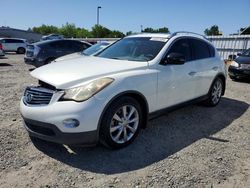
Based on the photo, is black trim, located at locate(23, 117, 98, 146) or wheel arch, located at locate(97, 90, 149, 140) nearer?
black trim, located at locate(23, 117, 98, 146)

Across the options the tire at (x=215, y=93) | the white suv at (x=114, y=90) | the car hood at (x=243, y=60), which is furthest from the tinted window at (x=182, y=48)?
the car hood at (x=243, y=60)

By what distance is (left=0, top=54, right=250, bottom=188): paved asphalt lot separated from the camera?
11.2 feet

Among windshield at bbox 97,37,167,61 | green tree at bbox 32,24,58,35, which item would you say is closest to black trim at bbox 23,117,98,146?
windshield at bbox 97,37,167,61

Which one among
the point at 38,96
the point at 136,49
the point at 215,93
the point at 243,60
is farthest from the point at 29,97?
the point at 243,60

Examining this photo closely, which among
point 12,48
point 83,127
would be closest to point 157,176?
point 83,127

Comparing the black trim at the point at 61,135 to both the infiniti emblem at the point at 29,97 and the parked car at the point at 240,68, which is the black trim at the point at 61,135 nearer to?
the infiniti emblem at the point at 29,97

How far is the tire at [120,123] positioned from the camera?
3.90 m

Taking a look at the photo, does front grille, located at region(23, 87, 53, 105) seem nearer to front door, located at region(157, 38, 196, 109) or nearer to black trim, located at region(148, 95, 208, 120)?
black trim, located at region(148, 95, 208, 120)

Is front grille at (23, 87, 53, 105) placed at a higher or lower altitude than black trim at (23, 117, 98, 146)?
higher

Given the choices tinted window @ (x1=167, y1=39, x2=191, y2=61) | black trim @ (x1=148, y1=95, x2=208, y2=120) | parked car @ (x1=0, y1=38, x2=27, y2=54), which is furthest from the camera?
parked car @ (x1=0, y1=38, x2=27, y2=54)

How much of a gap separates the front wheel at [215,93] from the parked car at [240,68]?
4121 mm

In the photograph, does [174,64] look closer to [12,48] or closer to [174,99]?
[174,99]

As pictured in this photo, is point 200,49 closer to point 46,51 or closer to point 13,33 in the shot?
point 46,51

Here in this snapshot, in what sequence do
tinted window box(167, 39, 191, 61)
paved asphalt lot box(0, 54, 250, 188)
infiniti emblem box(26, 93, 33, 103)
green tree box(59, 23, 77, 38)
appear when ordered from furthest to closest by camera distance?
1. green tree box(59, 23, 77, 38)
2. tinted window box(167, 39, 191, 61)
3. infiniti emblem box(26, 93, 33, 103)
4. paved asphalt lot box(0, 54, 250, 188)
